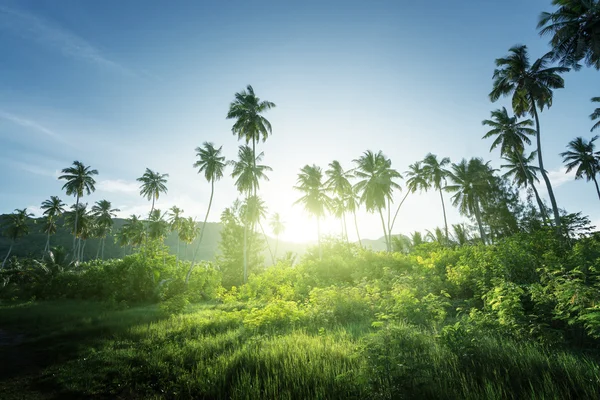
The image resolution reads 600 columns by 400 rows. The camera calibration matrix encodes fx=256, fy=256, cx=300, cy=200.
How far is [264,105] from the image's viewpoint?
3150 centimetres

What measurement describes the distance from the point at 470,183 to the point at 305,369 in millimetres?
44752

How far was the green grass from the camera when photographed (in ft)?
14.9

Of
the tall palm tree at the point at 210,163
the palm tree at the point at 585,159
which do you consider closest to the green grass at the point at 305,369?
the tall palm tree at the point at 210,163

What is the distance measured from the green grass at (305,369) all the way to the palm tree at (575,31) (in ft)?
80.2

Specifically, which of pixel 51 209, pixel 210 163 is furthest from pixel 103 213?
pixel 210 163

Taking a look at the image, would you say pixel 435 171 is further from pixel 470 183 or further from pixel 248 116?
pixel 248 116

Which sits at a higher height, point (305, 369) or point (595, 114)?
point (595, 114)

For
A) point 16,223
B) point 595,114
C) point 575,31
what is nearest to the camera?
point 575,31

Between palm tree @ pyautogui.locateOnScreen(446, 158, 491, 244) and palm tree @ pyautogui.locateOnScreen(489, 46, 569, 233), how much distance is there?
16748mm

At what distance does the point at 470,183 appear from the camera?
4091 cm

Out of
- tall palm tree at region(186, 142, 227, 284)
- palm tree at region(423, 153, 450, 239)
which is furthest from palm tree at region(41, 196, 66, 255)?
palm tree at region(423, 153, 450, 239)

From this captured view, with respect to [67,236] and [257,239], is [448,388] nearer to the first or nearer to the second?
[257,239]

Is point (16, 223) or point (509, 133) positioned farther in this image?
point (16, 223)

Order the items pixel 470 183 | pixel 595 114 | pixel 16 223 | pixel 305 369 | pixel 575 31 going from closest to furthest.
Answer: pixel 305 369 < pixel 575 31 < pixel 595 114 < pixel 470 183 < pixel 16 223
